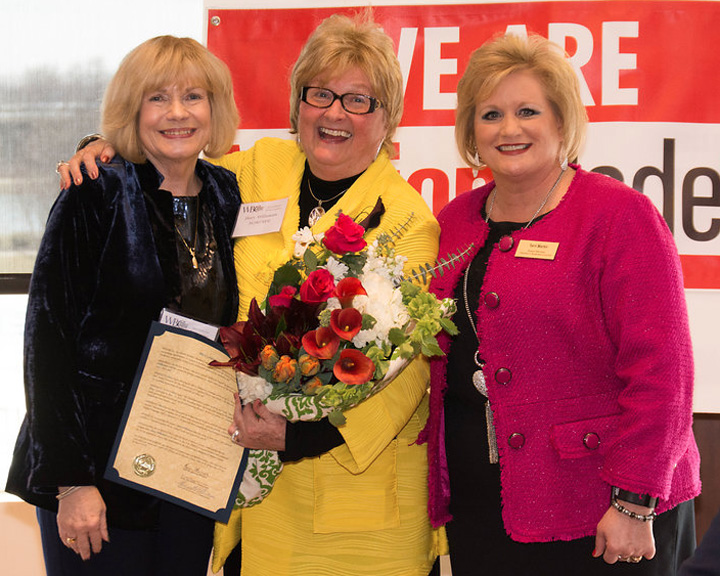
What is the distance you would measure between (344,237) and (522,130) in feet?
2.30

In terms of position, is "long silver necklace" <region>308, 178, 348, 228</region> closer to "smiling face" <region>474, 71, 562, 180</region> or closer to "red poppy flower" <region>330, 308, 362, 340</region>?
"smiling face" <region>474, 71, 562, 180</region>

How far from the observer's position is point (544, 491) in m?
1.88

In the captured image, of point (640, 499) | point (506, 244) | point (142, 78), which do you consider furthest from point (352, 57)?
point (640, 499)

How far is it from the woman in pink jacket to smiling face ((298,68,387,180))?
11.5 inches

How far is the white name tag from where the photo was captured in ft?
6.27

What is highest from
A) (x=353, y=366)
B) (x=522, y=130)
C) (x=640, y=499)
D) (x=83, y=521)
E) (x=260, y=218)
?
(x=522, y=130)

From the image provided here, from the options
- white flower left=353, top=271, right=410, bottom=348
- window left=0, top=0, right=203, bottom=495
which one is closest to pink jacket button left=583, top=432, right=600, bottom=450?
white flower left=353, top=271, right=410, bottom=348

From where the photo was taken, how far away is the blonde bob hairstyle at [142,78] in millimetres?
2012

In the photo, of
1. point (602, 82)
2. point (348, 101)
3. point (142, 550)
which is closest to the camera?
point (142, 550)

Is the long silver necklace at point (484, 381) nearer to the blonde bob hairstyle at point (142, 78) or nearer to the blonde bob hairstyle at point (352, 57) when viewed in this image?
the blonde bob hairstyle at point (352, 57)

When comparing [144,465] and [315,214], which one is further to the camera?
[315,214]

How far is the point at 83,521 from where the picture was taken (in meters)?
1.86

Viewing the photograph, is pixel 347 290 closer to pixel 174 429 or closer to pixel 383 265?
pixel 383 265

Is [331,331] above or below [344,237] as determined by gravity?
below
